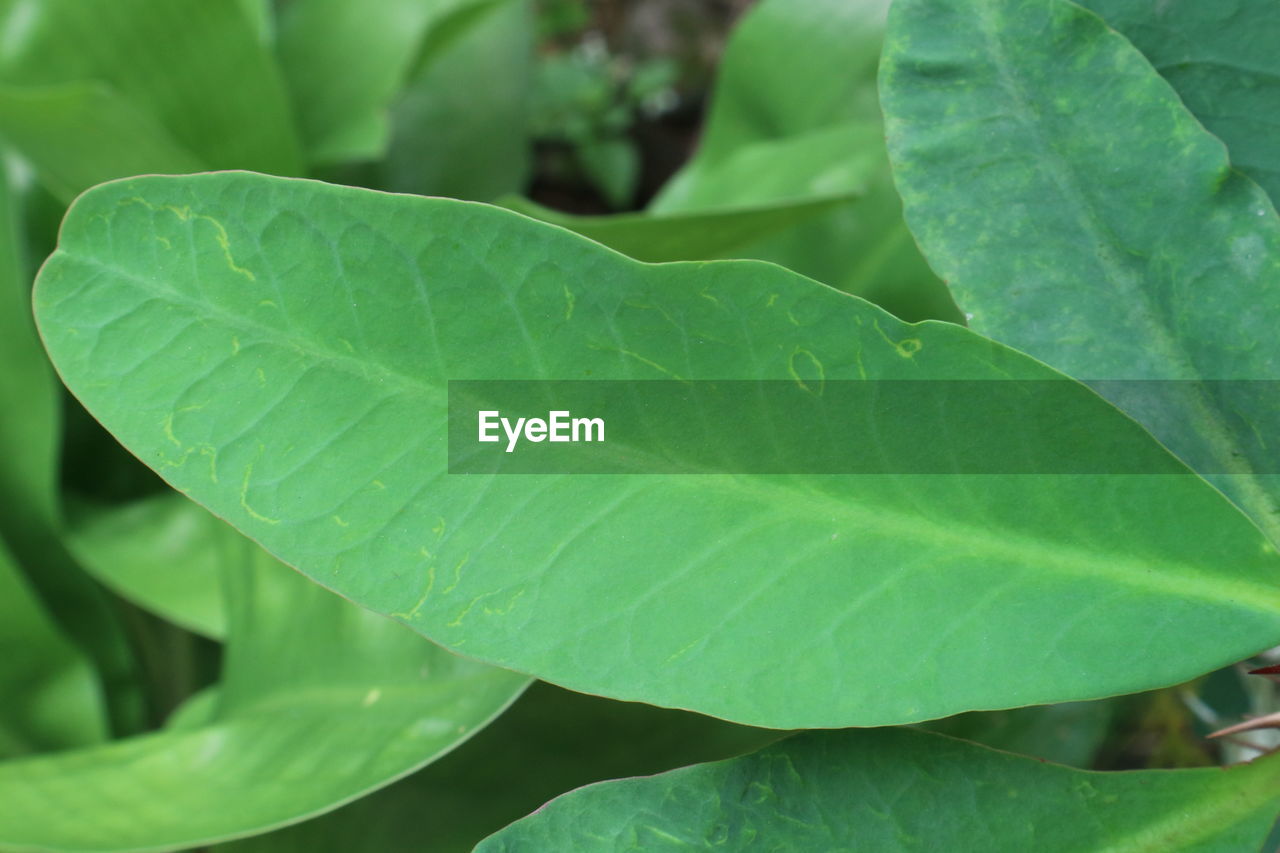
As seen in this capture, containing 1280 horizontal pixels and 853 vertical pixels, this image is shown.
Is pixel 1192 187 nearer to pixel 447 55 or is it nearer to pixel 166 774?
pixel 166 774

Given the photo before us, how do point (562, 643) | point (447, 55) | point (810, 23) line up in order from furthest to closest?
point (447, 55)
point (810, 23)
point (562, 643)

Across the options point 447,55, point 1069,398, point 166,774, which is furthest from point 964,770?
point 447,55

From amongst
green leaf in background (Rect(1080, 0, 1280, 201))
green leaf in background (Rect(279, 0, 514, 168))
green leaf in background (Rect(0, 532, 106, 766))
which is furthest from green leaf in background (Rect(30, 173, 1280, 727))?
green leaf in background (Rect(279, 0, 514, 168))

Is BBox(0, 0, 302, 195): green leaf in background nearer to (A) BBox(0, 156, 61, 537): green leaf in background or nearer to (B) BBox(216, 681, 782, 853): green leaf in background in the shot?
(A) BBox(0, 156, 61, 537): green leaf in background

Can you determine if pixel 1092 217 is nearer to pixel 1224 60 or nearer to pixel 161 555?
pixel 1224 60

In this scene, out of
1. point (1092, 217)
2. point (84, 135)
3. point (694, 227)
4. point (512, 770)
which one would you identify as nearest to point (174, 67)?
point (84, 135)
